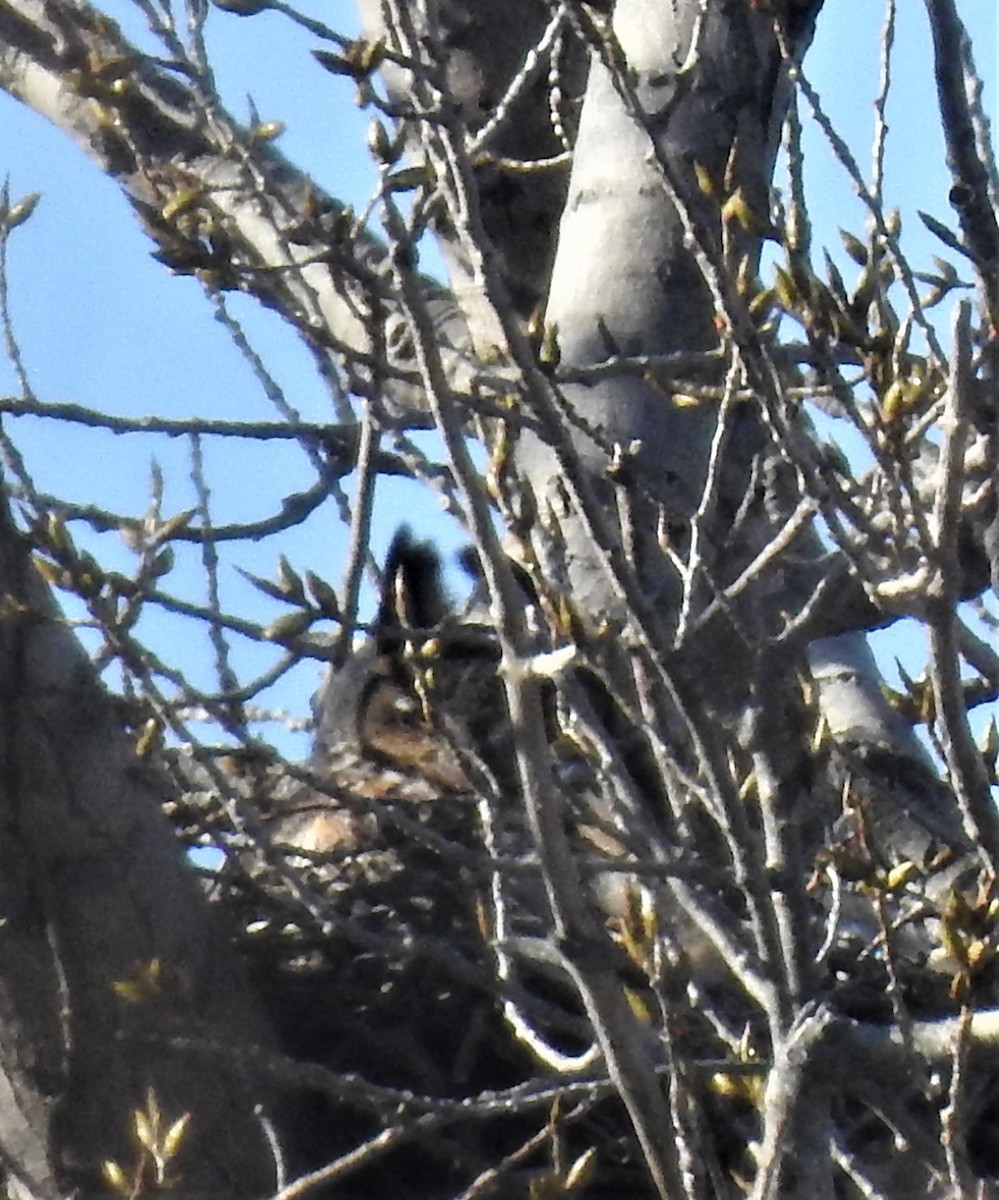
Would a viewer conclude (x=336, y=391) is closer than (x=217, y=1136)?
No

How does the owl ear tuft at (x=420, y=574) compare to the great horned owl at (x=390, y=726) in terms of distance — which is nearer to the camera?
the great horned owl at (x=390, y=726)

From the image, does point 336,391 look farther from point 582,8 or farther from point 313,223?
point 582,8

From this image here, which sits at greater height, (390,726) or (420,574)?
(420,574)

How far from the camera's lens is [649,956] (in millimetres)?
1688

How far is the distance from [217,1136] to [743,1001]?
0.69m

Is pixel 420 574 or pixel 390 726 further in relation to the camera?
pixel 420 574

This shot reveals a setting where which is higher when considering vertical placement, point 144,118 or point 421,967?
point 144,118

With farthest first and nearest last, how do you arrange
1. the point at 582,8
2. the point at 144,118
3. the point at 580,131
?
1. the point at 144,118
2. the point at 580,131
3. the point at 582,8

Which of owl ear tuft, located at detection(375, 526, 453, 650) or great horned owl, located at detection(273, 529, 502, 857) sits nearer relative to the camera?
great horned owl, located at detection(273, 529, 502, 857)

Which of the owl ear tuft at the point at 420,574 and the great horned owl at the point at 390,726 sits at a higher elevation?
the owl ear tuft at the point at 420,574

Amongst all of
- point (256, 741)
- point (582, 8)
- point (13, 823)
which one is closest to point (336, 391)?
point (256, 741)

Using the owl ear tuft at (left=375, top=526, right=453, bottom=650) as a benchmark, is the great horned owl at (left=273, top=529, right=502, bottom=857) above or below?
below

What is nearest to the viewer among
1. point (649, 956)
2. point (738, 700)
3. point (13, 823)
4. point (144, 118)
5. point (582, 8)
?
point (582, 8)

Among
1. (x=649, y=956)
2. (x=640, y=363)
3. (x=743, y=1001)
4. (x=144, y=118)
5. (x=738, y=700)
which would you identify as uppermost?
(x=144, y=118)
